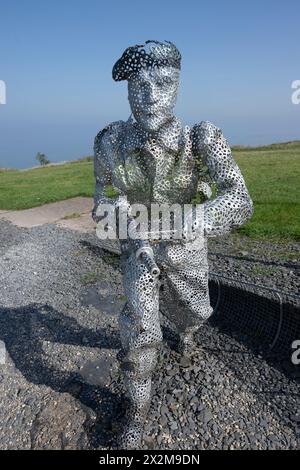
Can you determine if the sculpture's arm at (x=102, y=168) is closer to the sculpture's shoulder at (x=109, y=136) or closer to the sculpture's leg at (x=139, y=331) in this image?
the sculpture's shoulder at (x=109, y=136)

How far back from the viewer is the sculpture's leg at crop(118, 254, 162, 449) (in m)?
2.88

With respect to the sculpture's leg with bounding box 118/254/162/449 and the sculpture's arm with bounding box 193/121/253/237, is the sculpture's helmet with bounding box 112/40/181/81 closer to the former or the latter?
the sculpture's arm with bounding box 193/121/253/237

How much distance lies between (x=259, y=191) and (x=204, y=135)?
857 centimetres

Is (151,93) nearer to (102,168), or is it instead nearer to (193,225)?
(102,168)

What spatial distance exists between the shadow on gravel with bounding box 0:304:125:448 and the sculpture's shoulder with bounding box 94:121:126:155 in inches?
89.6

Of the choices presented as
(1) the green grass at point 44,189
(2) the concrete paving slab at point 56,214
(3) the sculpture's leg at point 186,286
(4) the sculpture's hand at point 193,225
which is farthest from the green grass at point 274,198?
(4) the sculpture's hand at point 193,225

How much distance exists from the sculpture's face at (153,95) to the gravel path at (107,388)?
2439 mm

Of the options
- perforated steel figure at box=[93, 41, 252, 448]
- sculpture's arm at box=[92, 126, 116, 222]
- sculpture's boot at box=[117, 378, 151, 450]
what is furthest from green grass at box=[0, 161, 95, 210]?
sculpture's boot at box=[117, 378, 151, 450]

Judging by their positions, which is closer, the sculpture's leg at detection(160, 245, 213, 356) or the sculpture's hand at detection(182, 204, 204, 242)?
the sculpture's hand at detection(182, 204, 204, 242)

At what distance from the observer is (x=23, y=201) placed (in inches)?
545

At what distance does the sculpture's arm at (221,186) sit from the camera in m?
2.72

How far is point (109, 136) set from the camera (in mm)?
3123

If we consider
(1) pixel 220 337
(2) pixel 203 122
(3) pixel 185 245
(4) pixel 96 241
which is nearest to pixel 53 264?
(4) pixel 96 241

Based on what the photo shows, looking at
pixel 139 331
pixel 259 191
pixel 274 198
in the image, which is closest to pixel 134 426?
pixel 139 331
